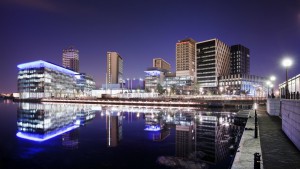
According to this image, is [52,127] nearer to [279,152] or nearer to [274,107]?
[279,152]

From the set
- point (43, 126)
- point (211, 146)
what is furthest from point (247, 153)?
point (43, 126)

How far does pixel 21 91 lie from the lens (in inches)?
7500

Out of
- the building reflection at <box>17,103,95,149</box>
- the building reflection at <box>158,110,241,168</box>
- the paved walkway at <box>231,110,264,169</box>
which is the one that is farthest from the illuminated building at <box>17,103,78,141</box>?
the paved walkway at <box>231,110,264,169</box>

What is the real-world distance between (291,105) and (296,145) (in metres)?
2.80

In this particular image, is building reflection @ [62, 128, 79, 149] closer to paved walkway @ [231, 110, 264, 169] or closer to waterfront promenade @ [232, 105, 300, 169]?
paved walkway @ [231, 110, 264, 169]

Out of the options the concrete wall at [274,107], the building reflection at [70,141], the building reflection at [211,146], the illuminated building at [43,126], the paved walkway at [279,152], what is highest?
the concrete wall at [274,107]

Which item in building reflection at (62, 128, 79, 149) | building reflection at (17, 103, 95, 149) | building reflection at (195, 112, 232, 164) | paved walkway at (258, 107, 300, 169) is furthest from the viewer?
building reflection at (17, 103, 95, 149)

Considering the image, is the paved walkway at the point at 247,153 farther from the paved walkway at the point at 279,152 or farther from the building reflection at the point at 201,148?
the building reflection at the point at 201,148

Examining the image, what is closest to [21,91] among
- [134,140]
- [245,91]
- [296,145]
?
[245,91]

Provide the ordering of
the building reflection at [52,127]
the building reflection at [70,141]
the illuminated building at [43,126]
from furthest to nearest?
1. the illuminated building at [43,126]
2. the building reflection at [52,127]
3. the building reflection at [70,141]

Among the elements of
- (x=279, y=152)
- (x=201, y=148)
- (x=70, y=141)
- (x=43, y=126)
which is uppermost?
(x=279, y=152)

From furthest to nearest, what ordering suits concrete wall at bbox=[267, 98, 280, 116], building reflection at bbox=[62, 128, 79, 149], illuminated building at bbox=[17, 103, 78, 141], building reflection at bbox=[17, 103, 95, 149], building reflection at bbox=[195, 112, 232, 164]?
1. concrete wall at bbox=[267, 98, 280, 116]
2. illuminated building at bbox=[17, 103, 78, 141]
3. building reflection at bbox=[17, 103, 95, 149]
4. building reflection at bbox=[62, 128, 79, 149]
5. building reflection at bbox=[195, 112, 232, 164]

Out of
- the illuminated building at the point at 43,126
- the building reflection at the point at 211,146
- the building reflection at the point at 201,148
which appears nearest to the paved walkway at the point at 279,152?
the building reflection at the point at 201,148

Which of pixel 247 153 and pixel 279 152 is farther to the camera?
pixel 279 152
